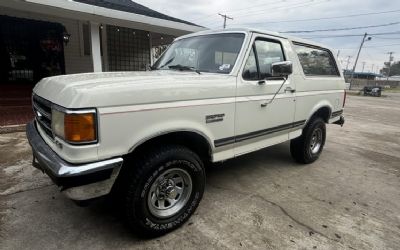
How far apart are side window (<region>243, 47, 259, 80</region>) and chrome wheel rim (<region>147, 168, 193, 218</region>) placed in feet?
4.51

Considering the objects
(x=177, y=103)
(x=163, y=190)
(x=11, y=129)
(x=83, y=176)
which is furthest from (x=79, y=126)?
(x=11, y=129)

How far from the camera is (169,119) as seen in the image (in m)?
2.67

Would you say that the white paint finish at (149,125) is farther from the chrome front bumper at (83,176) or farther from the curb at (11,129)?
the curb at (11,129)

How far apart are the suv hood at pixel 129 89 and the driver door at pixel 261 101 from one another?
0.97ft

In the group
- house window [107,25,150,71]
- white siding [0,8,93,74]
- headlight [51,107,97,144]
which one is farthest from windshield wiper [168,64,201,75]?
house window [107,25,150,71]

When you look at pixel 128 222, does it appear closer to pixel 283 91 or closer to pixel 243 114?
pixel 243 114

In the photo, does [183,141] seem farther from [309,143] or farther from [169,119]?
[309,143]

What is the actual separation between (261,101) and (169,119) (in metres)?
1.44

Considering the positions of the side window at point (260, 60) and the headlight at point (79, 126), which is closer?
the headlight at point (79, 126)

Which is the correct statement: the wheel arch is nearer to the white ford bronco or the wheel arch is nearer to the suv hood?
the white ford bronco

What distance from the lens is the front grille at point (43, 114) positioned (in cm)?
268

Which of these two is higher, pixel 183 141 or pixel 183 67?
pixel 183 67

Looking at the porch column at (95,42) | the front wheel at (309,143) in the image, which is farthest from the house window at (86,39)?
the front wheel at (309,143)

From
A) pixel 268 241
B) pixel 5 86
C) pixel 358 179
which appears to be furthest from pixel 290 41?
pixel 5 86
